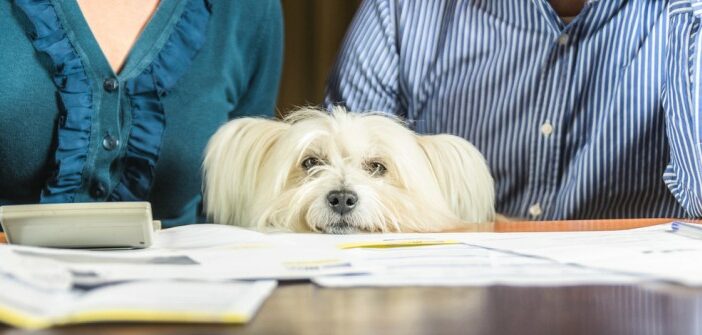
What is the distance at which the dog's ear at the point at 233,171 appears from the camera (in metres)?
1.39

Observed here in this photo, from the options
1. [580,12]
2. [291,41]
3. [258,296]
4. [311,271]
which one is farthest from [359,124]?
[291,41]

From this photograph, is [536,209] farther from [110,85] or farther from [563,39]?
[110,85]

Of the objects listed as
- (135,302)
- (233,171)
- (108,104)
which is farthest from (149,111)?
(135,302)

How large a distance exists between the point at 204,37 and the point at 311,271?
1057mm

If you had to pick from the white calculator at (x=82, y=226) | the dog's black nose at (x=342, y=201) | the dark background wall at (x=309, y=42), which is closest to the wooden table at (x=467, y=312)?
the white calculator at (x=82, y=226)

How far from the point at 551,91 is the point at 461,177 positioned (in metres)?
0.29

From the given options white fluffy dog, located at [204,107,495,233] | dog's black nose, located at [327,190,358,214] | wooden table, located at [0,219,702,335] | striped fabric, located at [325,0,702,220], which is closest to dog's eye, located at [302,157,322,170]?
white fluffy dog, located at [204,107,495,233]

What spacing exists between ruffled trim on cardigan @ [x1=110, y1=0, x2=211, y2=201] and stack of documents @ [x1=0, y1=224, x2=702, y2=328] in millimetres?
534

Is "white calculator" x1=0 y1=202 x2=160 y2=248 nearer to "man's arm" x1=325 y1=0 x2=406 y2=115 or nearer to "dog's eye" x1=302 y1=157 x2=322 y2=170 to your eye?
"dog's eye" x1=302 y1=157 x2=322 y2=170

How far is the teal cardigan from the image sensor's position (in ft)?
4.72

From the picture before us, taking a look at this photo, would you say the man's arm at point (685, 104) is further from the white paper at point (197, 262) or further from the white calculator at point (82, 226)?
the white calculator at point (82, 226)

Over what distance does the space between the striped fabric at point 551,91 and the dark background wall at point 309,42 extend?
1.45 metres

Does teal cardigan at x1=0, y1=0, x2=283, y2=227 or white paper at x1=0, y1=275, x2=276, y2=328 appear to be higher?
teal cardigan at x1=0, y1=0, x2=283, y2=227

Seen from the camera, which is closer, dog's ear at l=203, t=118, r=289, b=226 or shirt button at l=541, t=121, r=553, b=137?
dog's ear at l=203, t=118, r=289, b=226
